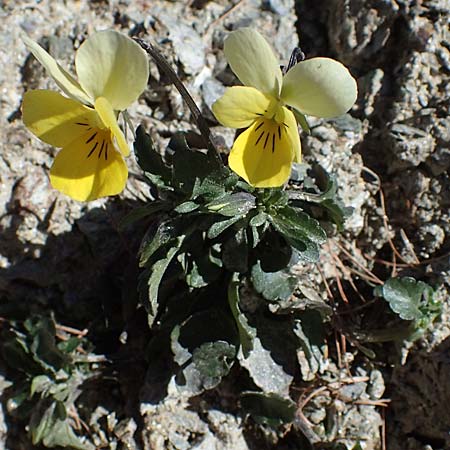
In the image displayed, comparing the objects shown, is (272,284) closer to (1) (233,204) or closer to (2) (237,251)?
(2) (237,251)

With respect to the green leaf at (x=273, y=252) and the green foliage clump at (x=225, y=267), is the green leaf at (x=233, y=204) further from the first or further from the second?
the green leaf at (x=273, y=252)

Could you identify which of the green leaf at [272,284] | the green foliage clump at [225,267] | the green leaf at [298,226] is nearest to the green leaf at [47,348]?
the green foliage clump at [225,267]

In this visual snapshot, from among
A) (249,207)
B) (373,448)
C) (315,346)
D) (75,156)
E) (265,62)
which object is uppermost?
(265,62)

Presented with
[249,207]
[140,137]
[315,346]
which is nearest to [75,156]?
[140,137]

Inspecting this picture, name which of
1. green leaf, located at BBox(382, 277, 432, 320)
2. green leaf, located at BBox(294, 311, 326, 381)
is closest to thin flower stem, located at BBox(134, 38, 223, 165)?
green leaf, located at BBox(294, 311, 326, 381)

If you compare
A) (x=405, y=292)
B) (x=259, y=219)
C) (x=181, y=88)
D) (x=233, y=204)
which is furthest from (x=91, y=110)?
(x=405, y=292)

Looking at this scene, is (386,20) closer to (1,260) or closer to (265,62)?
(265,62)
